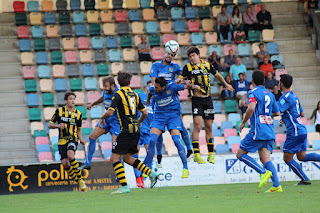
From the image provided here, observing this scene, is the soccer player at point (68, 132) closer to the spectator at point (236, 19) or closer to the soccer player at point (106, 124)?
the soccer player at point (106, 124)

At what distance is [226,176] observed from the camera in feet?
49.9

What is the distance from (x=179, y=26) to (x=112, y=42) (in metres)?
2.86

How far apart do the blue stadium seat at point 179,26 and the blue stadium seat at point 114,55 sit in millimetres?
2687

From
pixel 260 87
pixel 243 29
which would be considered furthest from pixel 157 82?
pixel 243 29

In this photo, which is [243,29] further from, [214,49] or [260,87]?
[260,87]

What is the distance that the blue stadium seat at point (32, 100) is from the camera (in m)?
19.3

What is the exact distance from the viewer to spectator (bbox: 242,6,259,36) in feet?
72.8

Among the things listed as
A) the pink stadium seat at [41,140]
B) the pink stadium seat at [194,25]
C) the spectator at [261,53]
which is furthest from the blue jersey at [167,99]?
the pink stadium seat at [194,25]

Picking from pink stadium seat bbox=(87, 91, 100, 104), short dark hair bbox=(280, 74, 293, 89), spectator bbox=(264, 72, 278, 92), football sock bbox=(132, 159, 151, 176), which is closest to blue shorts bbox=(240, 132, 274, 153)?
short dark hair bbox=(280, 74, 293, 89)

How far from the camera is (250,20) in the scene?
22.2 m

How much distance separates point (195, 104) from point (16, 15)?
12.9m

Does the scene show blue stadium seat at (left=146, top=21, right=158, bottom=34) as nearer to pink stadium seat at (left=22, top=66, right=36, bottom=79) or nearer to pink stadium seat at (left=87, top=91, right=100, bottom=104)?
pink stadium seat at (left=87, top=91, right=100, bottom=104)

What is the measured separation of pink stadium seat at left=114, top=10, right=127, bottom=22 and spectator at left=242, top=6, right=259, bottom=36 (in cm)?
482

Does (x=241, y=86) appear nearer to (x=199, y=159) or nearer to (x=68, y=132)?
(x=199, y=159)
